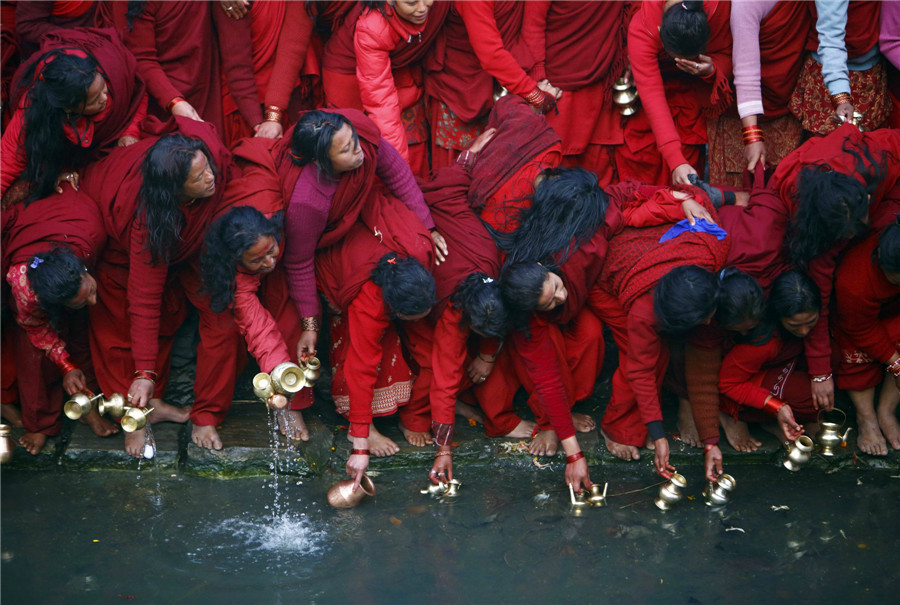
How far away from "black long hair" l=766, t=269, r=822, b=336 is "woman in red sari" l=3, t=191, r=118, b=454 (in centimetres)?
285

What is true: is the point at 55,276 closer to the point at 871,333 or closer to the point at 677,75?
the point at 677,75

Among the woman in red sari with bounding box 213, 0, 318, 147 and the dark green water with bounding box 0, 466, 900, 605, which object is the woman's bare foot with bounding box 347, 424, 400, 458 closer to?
the dark green water with bounding box 0, 466, 900, 605

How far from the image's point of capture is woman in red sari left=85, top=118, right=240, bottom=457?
12.0 ft

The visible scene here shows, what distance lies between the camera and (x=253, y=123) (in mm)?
4473

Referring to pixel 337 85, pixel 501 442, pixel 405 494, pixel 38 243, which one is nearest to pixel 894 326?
pixel 501 442

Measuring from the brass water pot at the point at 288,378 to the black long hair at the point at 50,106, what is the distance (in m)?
1.33

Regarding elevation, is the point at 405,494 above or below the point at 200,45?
below

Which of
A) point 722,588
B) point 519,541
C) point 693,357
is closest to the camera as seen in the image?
point 722,588

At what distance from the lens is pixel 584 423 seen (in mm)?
4367

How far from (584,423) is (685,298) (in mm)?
992

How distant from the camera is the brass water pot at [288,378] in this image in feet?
11.9

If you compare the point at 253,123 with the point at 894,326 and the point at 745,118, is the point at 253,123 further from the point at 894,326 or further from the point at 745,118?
the point at 894,326

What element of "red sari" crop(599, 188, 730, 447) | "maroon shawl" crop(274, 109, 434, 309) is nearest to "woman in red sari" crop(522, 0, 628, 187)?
"red sari" crop(599, 188, 730, 447)

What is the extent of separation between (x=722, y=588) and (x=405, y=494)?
1385 mm
